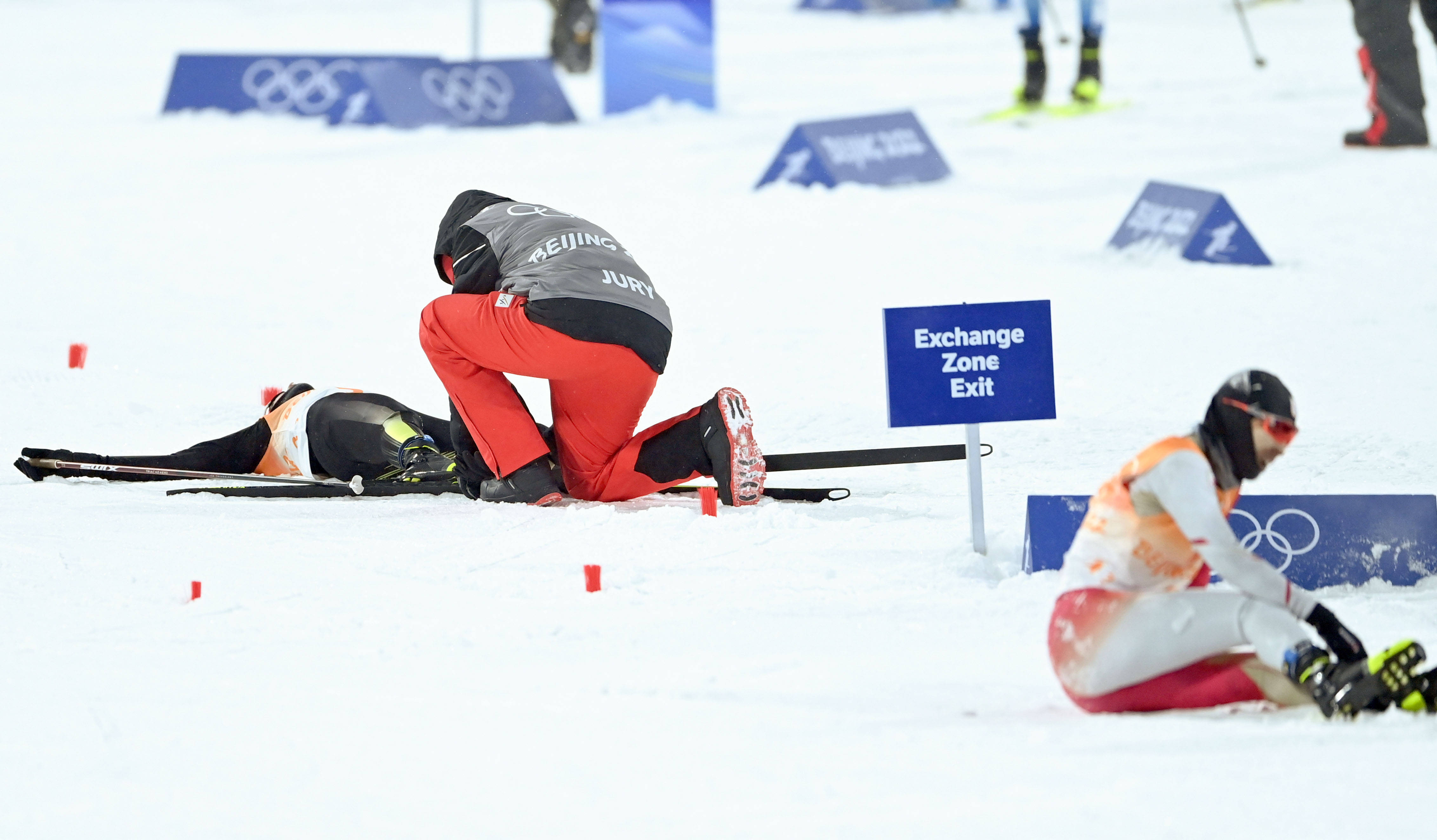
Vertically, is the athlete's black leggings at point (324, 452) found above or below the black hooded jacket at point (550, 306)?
below

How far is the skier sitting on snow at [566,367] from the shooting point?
4.94 meters

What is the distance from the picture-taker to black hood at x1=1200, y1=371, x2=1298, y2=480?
3146 mm

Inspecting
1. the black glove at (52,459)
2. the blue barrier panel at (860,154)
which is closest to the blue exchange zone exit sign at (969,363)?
the black glove at (52,459)

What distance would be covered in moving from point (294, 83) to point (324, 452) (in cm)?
946

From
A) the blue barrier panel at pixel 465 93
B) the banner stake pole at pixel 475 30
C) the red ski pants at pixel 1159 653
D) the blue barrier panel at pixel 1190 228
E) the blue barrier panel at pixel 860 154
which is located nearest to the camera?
the red ski pants at pixel 1159 653

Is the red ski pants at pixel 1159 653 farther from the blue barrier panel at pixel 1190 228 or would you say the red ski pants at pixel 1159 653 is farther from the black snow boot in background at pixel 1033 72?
the black snow boot in background at pixel 1033 72

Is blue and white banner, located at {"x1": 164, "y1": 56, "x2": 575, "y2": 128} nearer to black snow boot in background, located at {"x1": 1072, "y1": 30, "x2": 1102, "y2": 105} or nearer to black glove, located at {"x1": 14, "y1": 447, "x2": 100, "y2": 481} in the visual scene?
black snow boot in background, located at {"x1": 1072, "y1": 30, "x2": 1102, "y2": 105}

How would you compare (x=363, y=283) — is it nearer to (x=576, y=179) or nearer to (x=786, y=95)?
(x=576, y=179)

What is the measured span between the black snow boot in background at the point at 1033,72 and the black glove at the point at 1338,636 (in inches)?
417

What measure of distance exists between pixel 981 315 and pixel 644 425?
87.1 inches

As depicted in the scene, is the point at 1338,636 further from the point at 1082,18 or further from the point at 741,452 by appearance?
the point at 1082,18

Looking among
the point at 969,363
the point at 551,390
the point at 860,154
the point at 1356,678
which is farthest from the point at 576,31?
the point at 1356,678

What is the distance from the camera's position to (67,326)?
25.5 ft

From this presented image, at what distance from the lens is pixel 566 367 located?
4988 mm
